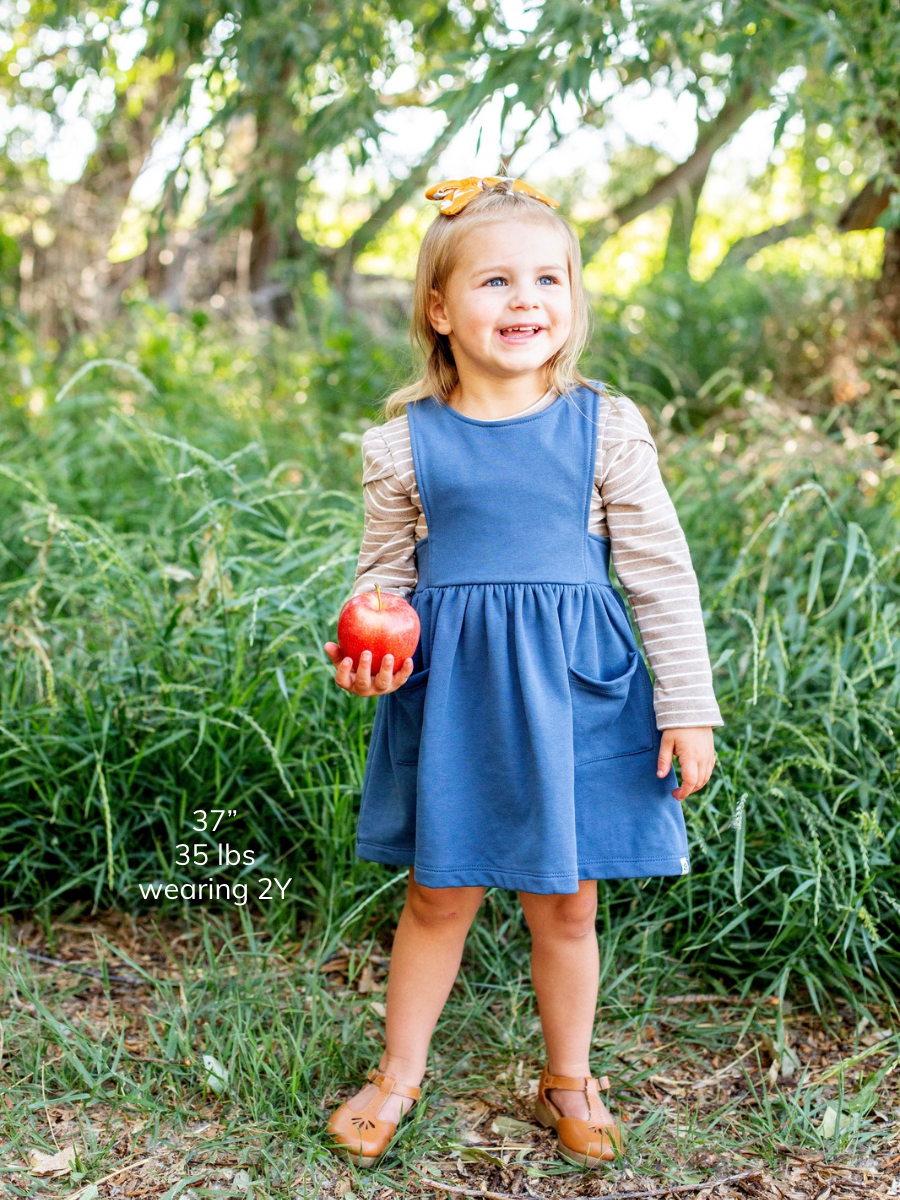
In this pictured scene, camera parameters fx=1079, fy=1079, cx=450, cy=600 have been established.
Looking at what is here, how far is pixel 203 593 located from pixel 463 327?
0.96 m

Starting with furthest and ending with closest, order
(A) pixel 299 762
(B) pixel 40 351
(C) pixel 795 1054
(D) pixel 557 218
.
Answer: (B) pixel 40 351 < (A) pixel 299 762 < (C) pixel 795 1054 < (D) pixel 557 218

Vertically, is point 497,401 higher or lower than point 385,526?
higher

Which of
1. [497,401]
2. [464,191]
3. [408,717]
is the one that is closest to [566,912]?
[408,717]

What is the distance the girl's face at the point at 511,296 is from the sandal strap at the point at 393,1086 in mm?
1145

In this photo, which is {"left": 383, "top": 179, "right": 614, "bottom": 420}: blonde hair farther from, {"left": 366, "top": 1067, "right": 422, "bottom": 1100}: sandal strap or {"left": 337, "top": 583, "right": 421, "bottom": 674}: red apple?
{"left": 366, "top": 1067, "right": 422, "bottom": 1100}: sandal strap

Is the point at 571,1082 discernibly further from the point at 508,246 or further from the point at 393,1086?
the point at 508,246

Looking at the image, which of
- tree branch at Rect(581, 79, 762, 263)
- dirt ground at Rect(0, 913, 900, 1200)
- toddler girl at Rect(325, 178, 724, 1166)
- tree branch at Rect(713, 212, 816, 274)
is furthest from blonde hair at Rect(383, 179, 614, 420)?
tree branch at Rect(713, 212, 816, 274)

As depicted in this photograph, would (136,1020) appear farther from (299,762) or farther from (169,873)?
(299,762)

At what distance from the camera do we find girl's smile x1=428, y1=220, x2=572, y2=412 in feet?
5.32

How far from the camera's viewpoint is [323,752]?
7.59ft

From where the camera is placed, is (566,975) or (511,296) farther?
(566,975)

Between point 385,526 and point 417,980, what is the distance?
2.43 feet

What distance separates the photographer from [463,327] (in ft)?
5.40

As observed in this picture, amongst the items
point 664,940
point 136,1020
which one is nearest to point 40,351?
point 136,1020
